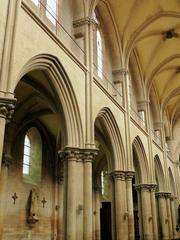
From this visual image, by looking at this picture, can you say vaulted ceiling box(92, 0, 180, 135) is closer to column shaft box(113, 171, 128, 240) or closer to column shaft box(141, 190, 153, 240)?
column shaft box(113, 171, 128, 240)

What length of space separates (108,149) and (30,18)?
7.95m

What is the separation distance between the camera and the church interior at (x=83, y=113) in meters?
10.1

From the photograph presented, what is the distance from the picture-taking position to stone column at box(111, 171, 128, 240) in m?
13.9

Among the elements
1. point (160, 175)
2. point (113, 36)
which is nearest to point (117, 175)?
point (113, 36)

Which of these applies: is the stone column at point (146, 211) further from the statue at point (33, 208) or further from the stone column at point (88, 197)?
the stone column at point (88, 197)

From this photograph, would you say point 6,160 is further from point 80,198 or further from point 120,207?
point 120,207

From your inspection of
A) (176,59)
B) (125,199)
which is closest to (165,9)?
(176,59)

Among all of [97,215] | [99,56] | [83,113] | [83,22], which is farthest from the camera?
[97,215]

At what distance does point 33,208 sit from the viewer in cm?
1562

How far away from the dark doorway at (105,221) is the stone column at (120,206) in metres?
9.29

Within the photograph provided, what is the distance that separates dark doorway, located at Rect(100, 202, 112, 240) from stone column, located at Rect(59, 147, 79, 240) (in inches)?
535

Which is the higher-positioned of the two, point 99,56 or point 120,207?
point 99,56

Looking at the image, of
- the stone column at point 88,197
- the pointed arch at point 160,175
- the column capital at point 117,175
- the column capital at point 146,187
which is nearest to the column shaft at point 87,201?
the stone column at point 88,197

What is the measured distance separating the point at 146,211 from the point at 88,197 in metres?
8.18
